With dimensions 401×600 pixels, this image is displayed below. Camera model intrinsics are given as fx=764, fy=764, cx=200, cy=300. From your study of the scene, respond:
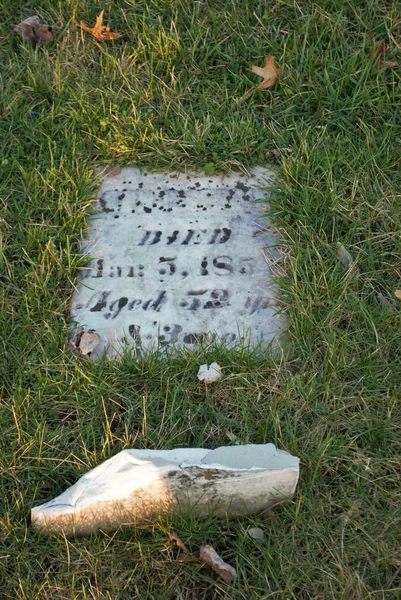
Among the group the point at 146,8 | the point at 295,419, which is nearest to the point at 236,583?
the point at 295,419

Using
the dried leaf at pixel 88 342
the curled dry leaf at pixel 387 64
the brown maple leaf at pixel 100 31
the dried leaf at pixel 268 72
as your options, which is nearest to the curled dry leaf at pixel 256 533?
the dried leaf at pixel 88 342

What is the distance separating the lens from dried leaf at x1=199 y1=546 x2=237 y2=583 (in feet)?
7.13

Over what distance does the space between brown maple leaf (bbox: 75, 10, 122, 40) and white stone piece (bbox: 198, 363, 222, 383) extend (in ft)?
5.66

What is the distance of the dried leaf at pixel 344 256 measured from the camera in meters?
2.82

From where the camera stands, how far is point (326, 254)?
2.86 m

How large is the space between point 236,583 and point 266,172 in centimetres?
164

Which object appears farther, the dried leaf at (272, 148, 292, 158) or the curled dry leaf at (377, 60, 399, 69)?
the curled dry leaf at (377, 60, 399, 69)

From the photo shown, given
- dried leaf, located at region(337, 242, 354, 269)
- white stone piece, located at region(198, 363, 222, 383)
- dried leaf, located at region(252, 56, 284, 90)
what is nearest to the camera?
white stone piece, located at region(198, 363, 222, 383)

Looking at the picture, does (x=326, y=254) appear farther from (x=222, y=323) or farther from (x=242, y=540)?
(x=242, y=540)

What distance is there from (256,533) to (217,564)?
0.16 meters

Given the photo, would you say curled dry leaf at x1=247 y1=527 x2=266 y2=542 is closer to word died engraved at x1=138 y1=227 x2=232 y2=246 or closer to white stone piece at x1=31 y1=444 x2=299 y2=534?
white stone piece at x1=31 y1=444 x2=299 y2=534

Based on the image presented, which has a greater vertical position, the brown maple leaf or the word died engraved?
the brown maple leaf

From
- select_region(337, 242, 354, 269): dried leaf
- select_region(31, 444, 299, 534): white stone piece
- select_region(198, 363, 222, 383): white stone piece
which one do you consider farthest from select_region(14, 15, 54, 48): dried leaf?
select_region(31, 444, 299, 534): white stone piece

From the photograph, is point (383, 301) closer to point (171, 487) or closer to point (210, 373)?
point (210, 373)
